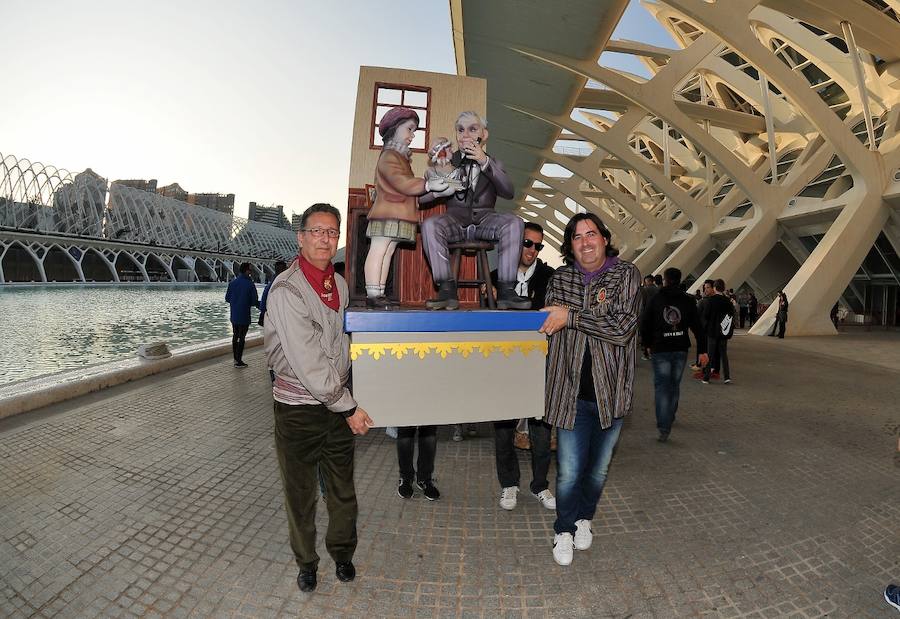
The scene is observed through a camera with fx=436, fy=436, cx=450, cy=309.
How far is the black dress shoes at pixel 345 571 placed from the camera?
7.78ft

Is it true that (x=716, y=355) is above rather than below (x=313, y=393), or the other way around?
below

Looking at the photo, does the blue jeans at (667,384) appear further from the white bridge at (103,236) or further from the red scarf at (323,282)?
the white bridge at (103,236)

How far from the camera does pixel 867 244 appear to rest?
1449cm

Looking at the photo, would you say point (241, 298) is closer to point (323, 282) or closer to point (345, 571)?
point (323, 282)

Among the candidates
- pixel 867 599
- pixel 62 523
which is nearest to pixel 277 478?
pixel 62 523

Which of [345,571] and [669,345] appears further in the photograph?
[669,345]

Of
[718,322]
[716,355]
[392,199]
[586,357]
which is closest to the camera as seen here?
[586,357]

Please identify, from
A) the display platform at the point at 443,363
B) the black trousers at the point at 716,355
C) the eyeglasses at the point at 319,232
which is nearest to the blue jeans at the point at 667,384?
the display platform at the point at 443,363

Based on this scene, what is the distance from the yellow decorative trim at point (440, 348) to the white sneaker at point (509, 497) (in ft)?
4.71

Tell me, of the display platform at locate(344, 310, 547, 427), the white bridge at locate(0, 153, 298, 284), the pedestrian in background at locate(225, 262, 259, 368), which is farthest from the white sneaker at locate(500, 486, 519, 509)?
the white bridge at locate(0, 153, 298, 284)

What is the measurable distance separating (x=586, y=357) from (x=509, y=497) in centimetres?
138

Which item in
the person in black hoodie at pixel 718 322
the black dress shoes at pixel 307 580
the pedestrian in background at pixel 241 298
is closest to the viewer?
the black dress shoes at pixel 307 580

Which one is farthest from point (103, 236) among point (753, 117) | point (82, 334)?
point (753, 117)

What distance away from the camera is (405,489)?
3.40 meters
